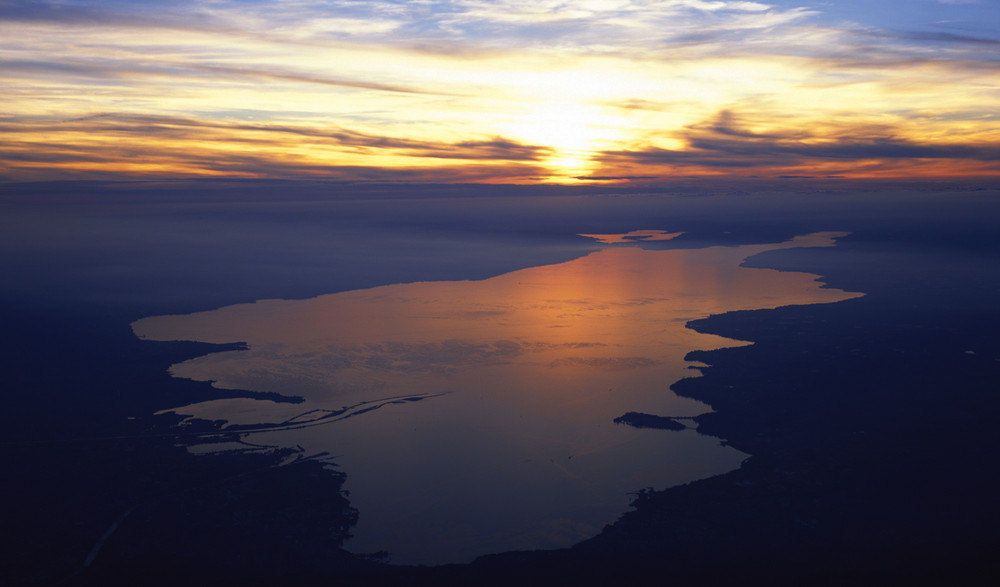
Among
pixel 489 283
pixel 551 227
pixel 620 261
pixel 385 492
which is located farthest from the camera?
pixel 551 227

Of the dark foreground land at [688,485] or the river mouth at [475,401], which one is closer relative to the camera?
the dark foreground land at [688,485]

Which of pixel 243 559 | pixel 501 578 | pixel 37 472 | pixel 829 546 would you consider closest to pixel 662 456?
pixel 829 546

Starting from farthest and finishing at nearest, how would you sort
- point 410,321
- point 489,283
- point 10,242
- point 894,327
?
point 10,242 → point 489,283 → point 410,321 → point 894,327

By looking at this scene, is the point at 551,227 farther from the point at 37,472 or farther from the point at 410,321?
the point at 37,472

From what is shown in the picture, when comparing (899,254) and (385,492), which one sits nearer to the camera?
(385,492)

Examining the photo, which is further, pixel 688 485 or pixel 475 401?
pixel 475 401

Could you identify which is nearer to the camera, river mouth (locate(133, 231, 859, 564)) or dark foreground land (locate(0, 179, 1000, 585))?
dark foreground land (locate(0, 179, 1000, 585))

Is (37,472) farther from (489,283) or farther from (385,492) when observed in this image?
(489,283)
